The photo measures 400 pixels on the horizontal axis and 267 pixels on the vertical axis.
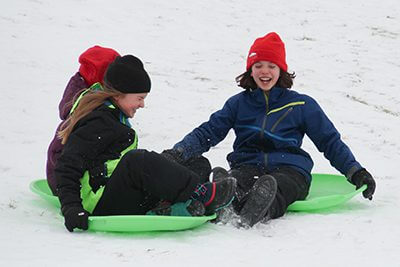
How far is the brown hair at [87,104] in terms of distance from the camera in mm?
3303

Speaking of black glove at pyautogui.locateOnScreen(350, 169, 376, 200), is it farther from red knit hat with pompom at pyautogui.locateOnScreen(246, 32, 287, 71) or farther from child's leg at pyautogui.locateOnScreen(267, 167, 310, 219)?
red knit hat with pompom at pyautogui.locateOnScreen(246, 32, 287, 71)

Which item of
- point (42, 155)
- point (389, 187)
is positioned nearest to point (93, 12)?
point (42, 155)

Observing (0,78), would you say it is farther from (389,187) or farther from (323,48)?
(323,48)

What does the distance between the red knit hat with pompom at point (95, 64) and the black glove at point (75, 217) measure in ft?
4.10

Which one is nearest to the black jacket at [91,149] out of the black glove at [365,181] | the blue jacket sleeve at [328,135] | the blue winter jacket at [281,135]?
the blue winter jacket at [281,135]

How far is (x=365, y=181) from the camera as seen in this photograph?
3.98 meters

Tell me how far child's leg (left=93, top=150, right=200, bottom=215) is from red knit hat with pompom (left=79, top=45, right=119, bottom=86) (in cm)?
109

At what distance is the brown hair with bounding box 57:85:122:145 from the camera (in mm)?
3303

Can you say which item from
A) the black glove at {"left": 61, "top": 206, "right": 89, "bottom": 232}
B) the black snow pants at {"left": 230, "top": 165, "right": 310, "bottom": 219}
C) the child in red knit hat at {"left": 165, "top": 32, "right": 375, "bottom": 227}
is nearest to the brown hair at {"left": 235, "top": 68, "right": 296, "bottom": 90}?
the child in red knit hat at {"left": 165, "top": 32, "right": 375, "bottom": 227}

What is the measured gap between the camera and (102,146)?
10.7 feet

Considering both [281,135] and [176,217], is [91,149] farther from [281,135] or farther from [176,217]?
[281,135]

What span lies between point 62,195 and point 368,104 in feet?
19.0

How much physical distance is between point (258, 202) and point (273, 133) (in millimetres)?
778

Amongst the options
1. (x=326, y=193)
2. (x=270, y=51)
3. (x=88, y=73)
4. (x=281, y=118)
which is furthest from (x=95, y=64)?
(x=326, y=193)
